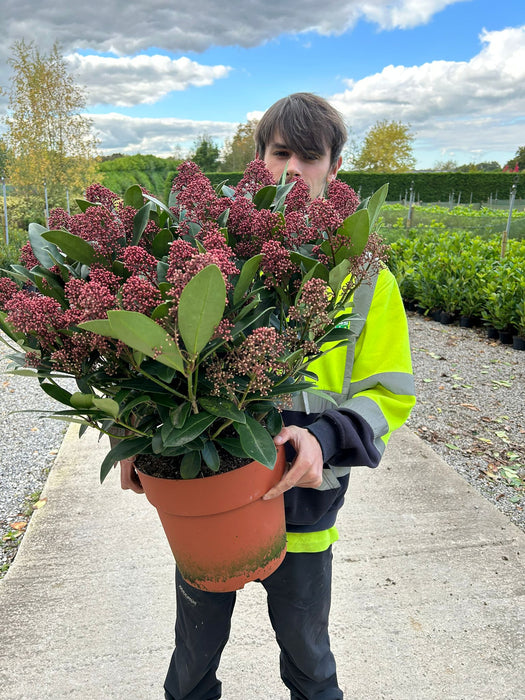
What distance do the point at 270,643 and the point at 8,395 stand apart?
181 inches

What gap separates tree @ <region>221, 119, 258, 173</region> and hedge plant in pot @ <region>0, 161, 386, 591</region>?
1709 inches

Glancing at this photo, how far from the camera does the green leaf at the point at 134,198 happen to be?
1.06 meters

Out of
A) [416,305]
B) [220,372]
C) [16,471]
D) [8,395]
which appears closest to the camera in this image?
[220,372]

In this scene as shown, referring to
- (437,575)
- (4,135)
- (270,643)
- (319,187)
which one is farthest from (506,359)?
(4,135)

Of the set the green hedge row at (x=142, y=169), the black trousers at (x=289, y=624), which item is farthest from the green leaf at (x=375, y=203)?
the green hedge row at (x=142, y=169)

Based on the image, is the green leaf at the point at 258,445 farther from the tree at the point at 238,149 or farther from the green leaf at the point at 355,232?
the tree at the point at 238,149

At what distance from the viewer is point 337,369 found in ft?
5.06

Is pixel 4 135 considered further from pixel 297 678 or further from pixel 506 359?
pixel 297 678

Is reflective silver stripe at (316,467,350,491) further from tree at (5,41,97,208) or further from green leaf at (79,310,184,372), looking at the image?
tree at (5,41,97,208)

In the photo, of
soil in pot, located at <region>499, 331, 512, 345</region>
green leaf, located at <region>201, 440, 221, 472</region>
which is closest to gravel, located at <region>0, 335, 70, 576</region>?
green leaf, located at <region>201, 440, 221, 472</region>

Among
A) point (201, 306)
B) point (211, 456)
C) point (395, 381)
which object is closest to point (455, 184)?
point (395, 381)

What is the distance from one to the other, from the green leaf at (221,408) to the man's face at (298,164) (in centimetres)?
91

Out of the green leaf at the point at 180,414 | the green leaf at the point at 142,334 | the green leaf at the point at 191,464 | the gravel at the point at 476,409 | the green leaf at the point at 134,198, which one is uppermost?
the green leaf at the point at 134,198

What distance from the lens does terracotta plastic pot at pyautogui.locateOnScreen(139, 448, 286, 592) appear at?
1146 mm
